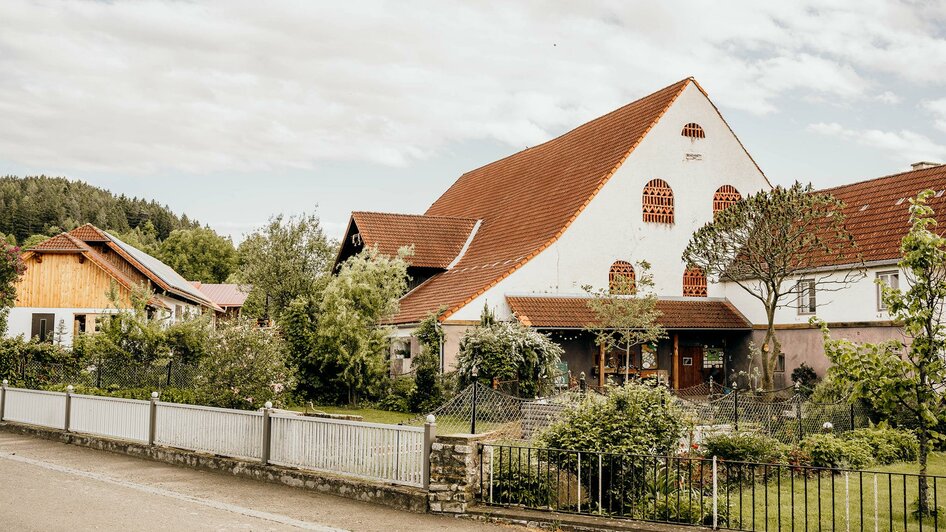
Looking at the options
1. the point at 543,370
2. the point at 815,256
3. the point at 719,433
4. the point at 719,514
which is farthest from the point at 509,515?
the point at 815,256

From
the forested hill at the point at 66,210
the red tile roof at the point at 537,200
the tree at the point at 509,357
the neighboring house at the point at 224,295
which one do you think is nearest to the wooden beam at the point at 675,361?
the red tile roof at the point at 537,200

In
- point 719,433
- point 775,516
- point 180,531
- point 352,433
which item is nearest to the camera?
point 180,531

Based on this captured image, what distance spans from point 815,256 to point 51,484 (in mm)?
23385

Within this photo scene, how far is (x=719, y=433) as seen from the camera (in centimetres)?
1703

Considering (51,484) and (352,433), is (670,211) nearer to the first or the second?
(352,433)

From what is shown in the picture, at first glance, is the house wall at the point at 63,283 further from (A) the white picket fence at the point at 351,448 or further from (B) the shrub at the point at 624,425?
(B) the shrub at the point at 624,425

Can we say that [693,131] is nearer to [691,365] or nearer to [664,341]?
[664,341]

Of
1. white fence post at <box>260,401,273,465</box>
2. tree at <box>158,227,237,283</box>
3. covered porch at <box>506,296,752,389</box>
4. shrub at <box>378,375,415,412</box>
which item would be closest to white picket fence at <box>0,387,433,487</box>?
white fence post at <box>260,401,273,465</box>

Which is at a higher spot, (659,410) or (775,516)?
(659,410)

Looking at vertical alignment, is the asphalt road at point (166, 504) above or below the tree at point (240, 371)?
below

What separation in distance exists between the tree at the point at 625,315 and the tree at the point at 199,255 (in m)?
83.9

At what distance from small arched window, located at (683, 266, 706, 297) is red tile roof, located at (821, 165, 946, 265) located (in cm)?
512

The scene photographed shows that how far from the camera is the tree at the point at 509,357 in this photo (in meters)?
24.9

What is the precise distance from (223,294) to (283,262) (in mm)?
56721
